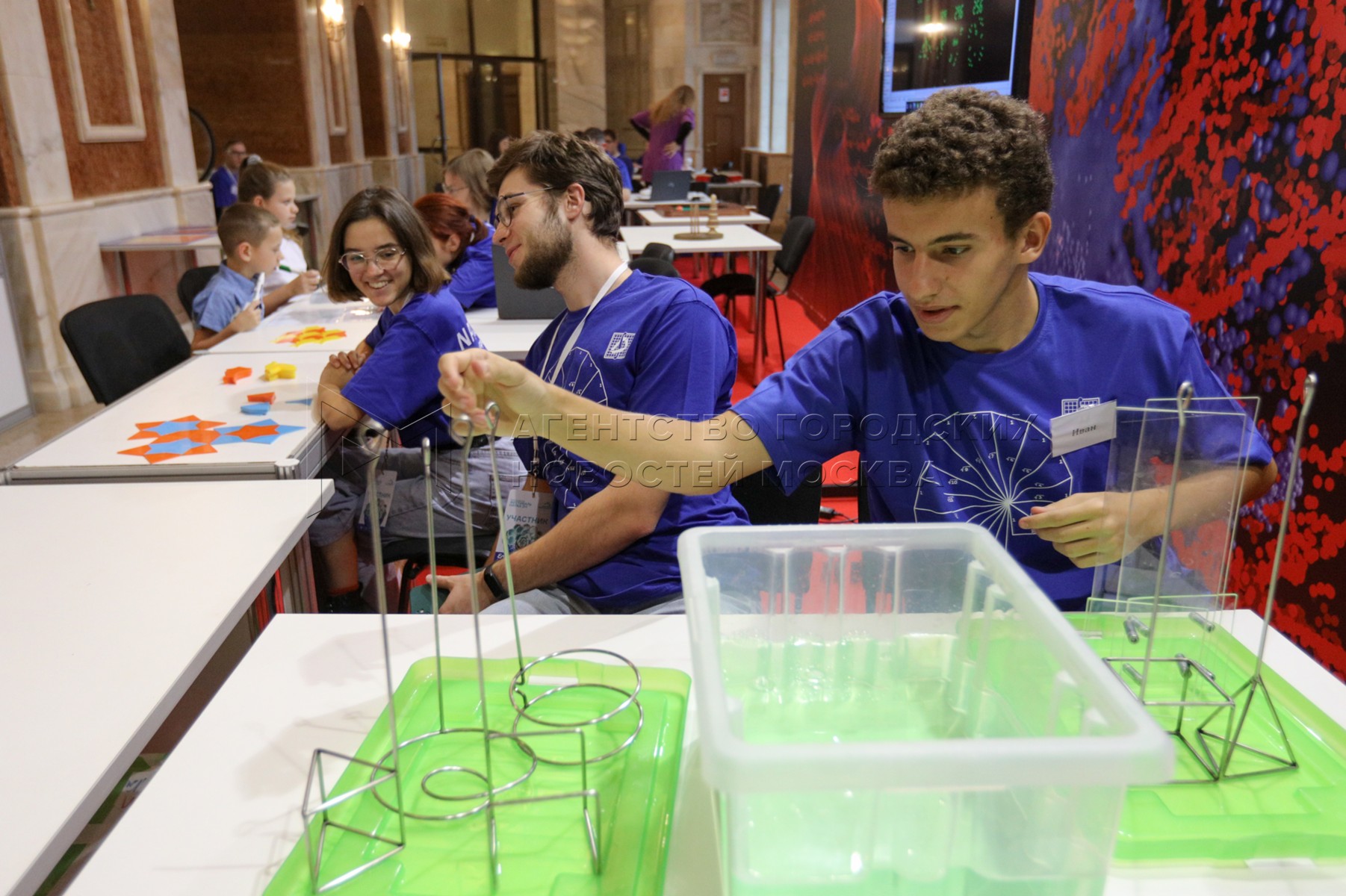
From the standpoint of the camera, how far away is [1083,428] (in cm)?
116

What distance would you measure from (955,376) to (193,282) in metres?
4.02

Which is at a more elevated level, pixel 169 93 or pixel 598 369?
pixel 169 93

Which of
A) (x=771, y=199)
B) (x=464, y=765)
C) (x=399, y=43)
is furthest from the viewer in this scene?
(x=399, y=43)

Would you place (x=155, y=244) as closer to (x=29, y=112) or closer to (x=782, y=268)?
(x=29, y=112)

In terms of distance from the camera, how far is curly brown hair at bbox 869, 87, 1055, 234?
4.10 ft

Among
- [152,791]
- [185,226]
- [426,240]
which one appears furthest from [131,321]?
[185,226]

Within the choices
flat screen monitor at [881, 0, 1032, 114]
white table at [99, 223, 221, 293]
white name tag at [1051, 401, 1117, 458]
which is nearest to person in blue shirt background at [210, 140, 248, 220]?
white table at [99, 223, 221, 293]

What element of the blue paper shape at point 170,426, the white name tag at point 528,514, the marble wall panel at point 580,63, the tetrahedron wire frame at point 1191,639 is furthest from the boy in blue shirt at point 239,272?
the marble wall panel at point 580,63

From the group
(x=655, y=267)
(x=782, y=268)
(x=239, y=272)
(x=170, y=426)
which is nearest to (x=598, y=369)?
(x=170, y=426)

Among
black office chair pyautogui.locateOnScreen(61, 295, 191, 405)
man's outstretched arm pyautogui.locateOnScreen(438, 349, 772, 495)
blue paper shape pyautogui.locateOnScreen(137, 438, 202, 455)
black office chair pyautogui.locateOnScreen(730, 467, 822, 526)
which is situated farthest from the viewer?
black office chair pyautogui.locateOnScreen(61, 295, 191, 405)

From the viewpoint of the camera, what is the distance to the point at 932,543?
3.15 ft

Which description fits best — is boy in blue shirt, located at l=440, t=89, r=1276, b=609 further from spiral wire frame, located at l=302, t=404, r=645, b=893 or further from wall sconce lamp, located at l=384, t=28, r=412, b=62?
wall sconce lamp, located at l=384, t=28, r=412, b=62

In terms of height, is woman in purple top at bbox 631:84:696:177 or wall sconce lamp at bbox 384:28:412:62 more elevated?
wall sconce lamp at bbox 384:28:412:62

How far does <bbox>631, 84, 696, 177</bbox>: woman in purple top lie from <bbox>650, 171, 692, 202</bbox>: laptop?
1247mm
